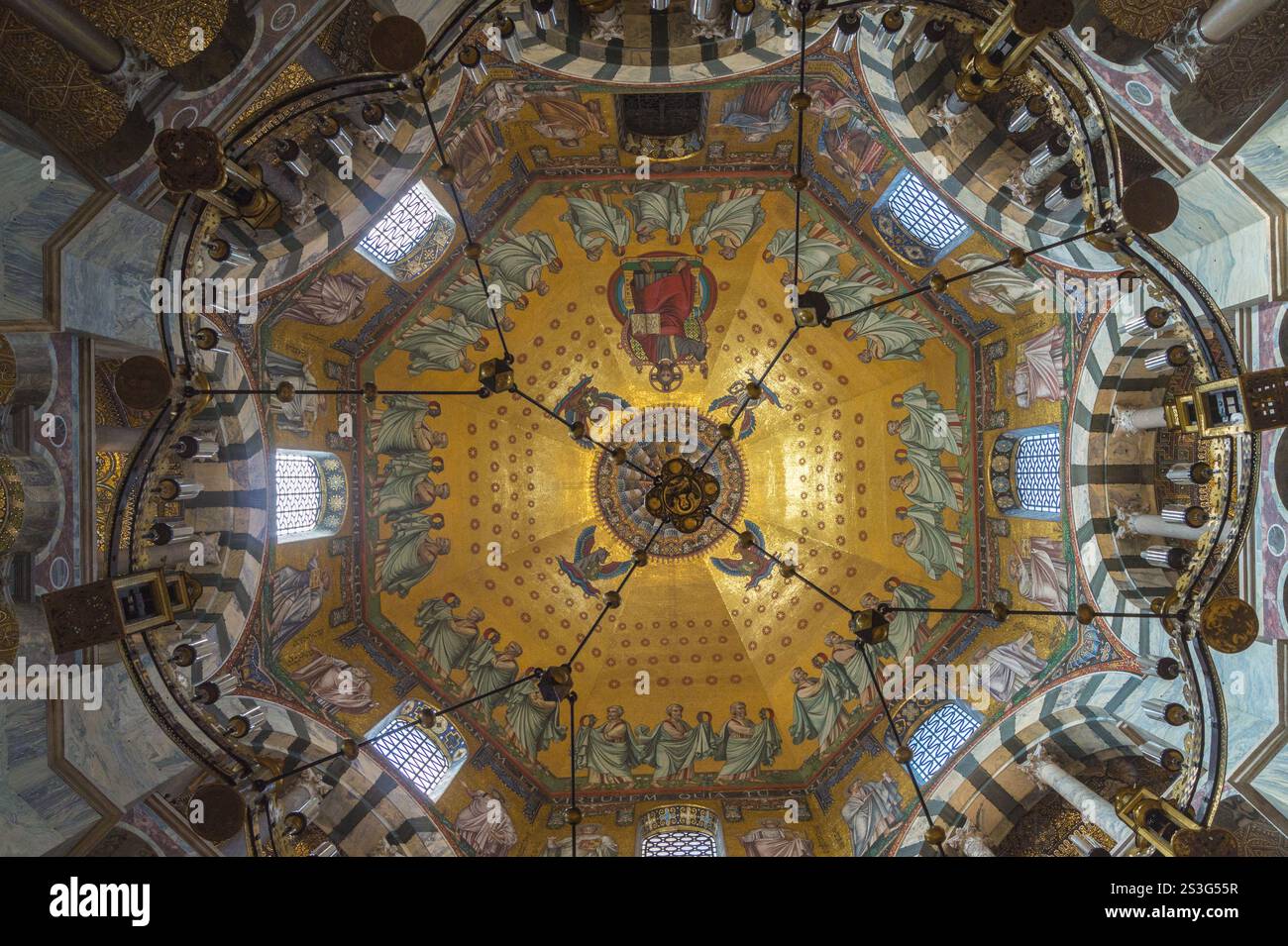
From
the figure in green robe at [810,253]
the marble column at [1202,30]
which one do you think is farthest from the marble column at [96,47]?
the marble column at [1202,30]

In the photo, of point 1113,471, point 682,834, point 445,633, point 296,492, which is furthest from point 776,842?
point 296,492

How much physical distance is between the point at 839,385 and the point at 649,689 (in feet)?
24.7

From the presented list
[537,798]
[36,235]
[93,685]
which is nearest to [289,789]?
[93,685]

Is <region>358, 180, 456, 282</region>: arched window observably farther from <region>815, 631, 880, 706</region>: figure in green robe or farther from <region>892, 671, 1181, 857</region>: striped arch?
<region>892, 671, 1181, 857</region>: striped arch

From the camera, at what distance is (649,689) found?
52.5 ft

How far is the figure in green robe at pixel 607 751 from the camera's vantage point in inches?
595

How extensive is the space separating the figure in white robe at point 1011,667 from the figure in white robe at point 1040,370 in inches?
161

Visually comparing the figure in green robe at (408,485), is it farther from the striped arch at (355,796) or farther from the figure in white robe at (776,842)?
the figure in white robe at (776,842)

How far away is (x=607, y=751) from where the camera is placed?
50.2ft

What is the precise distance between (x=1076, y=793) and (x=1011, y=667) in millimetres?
2239

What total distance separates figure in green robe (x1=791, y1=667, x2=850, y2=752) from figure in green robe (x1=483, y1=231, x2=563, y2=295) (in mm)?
9787

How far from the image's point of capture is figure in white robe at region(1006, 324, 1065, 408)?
12.1m

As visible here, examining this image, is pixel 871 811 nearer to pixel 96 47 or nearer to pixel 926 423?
pixel 926 423

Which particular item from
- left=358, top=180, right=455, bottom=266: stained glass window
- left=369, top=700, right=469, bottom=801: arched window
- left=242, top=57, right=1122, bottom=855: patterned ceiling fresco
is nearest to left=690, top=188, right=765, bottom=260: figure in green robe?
left=242, top=57, right=1122, bottom=855: patterned ceiling fresco
